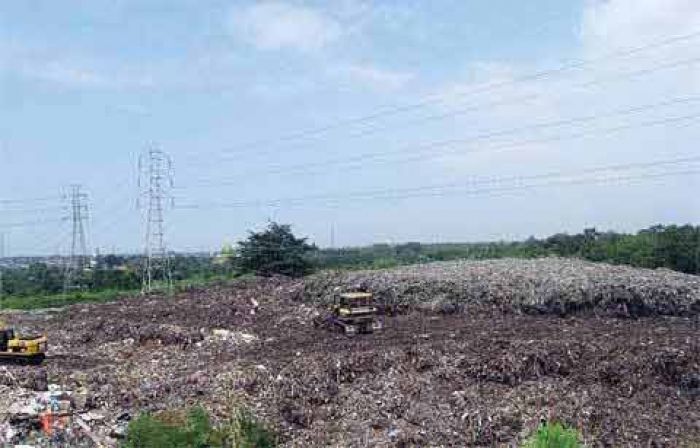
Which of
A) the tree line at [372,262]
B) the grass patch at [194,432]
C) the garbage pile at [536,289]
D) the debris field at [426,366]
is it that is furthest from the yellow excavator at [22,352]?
the tree line at [372,262]

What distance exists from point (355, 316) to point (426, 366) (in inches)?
151

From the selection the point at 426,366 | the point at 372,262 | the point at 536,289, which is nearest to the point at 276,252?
the point at 372,262

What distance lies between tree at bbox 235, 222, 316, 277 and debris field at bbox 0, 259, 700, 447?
1196 centimetres

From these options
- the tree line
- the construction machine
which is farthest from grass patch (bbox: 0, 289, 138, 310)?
the construction machine

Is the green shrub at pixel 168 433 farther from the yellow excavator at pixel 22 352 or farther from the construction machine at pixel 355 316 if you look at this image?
the construction machine at pixel 355 316

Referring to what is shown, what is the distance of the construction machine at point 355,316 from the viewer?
1561cm

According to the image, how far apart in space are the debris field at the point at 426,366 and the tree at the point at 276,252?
12.0 meters

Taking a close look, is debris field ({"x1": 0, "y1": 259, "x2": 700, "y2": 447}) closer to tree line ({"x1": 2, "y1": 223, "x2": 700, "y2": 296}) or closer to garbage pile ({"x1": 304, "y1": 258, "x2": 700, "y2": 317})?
garbage pile ({"x1": 304, "y1": 258, "x2": 700, "y2": 317})

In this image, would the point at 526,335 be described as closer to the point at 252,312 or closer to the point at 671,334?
the point at 671,334

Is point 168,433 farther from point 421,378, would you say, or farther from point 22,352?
point 22,352

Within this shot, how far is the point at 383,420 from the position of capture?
33.6 ft

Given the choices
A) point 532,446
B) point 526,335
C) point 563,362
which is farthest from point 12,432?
Answer: point 526,335

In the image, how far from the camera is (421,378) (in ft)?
37.7

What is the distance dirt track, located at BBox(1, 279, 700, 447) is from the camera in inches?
393
